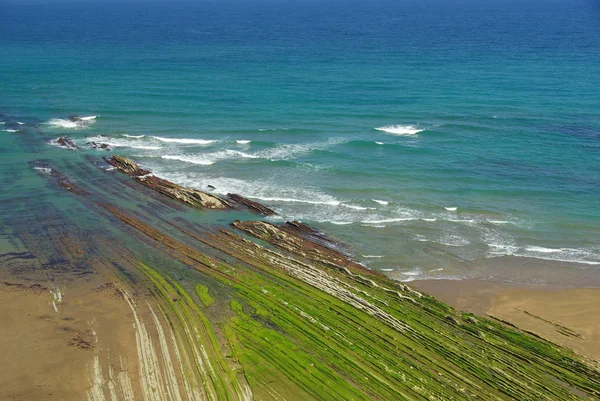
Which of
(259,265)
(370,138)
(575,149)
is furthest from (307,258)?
(575,149)

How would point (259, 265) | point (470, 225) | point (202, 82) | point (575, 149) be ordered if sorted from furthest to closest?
point (202, 82) < point (575, 149) < point (470, 225) < point (259, 265)

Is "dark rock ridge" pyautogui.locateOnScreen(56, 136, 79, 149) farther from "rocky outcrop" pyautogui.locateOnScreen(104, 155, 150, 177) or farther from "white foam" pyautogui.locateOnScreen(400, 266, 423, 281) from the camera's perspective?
"white foam" pyautogui.locateOnScreen(400, 266, 423, 281)

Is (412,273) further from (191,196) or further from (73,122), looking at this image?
(73,122)

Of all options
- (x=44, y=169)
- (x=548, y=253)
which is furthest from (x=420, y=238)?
(x=44, y=169)

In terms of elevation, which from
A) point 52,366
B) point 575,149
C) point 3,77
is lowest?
point 52,366

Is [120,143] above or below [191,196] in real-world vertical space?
above

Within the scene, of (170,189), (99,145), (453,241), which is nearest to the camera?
(453,241)

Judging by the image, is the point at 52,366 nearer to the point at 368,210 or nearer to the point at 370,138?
the point at 368,210

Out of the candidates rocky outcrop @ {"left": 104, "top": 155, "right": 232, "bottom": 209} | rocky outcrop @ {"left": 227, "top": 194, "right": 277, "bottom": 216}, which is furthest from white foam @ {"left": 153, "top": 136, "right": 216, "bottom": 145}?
rocky outcrop @ {"left": 227, "top": 194, "right": 277, "bottom": 216}
